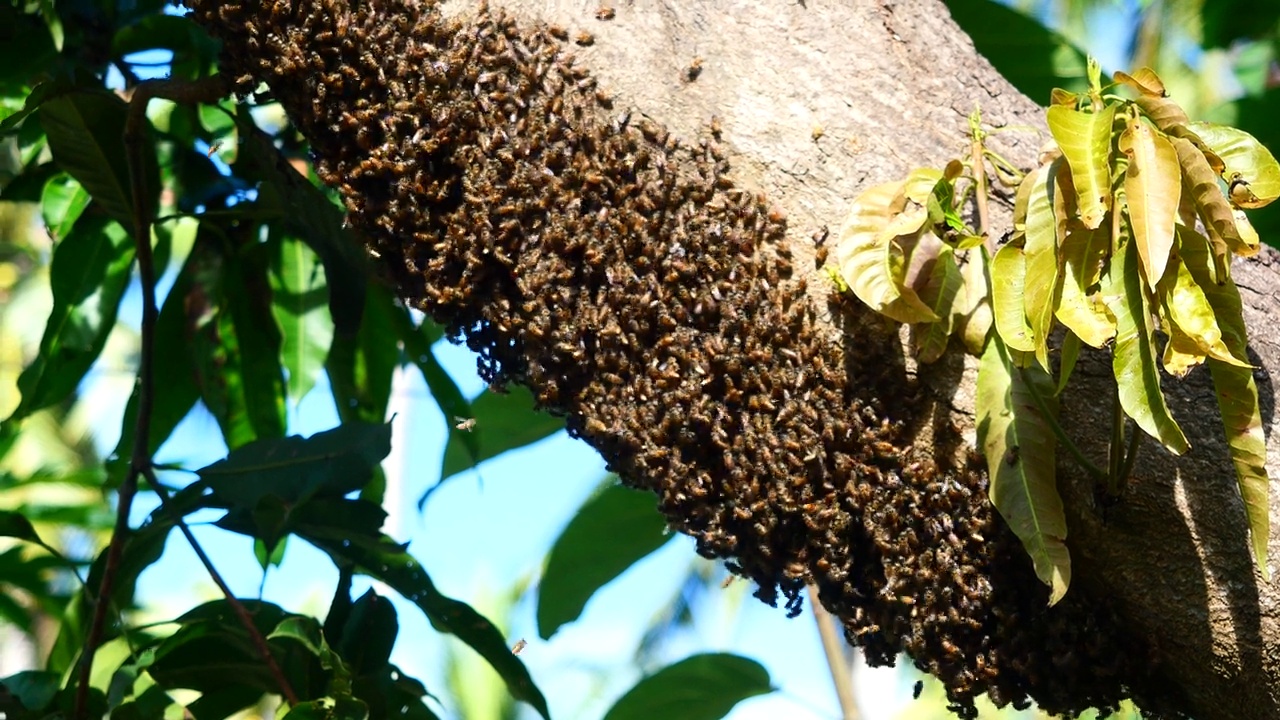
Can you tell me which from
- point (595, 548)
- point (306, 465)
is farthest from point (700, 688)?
point (306, 465)

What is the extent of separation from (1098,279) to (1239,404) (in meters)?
0.17

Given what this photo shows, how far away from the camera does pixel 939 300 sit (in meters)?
1.20

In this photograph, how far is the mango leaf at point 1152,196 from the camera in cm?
98

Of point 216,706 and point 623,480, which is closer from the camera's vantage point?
point 623,480

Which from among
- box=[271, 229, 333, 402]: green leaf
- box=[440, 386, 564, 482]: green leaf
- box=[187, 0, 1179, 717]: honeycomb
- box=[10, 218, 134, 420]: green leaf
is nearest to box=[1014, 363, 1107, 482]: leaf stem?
box=[187, 0, 1179, 717]: honeycomb

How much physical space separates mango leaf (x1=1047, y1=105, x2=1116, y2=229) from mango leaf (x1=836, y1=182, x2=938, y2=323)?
163 mm

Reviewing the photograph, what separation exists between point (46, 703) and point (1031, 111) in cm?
153

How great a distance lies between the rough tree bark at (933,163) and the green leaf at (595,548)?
0.92 meters

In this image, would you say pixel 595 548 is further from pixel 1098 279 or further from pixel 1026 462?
pixel 1098 279

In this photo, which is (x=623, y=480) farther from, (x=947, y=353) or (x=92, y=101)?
(x=92, y=101)

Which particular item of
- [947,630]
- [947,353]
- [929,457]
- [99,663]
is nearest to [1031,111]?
[947,353]

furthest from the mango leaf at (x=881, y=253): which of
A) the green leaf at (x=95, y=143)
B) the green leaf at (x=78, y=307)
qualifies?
the green leaf at (x=78, y=307)

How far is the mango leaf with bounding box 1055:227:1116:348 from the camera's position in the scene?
1024 mm

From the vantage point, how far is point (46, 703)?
5.45 ft
